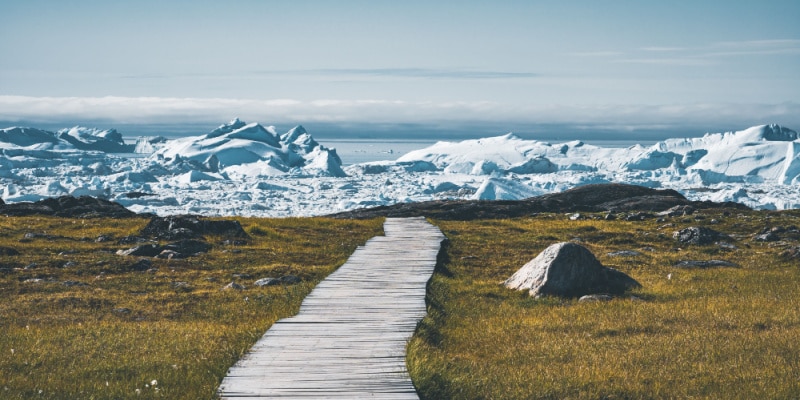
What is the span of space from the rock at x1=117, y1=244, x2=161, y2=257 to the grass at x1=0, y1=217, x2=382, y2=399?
666mm

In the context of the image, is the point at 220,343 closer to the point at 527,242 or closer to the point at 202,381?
the point at 202,381

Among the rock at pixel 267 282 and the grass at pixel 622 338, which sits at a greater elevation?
the grass at pixel 622 338

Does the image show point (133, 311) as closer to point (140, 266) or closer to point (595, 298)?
point (140, 266)

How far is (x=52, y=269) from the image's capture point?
86.4 ft

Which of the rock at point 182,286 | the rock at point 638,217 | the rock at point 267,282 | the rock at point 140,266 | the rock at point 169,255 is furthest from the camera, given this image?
the rock at point 638,217

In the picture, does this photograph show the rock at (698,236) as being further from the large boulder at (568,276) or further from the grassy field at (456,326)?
the large boulder at (568,276)

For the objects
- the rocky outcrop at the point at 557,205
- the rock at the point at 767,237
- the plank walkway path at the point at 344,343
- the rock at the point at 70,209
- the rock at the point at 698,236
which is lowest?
the rocky outcrop at the point at 557,205

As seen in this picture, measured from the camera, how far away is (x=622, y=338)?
15578 mm

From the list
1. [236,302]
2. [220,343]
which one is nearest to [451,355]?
[220,343]

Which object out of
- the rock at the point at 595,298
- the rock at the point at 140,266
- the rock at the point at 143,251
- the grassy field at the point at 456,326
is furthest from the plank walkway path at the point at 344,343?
the rock at the point at 143,251

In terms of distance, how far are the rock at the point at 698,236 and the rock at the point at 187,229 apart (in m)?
19.5

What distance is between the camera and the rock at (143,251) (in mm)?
29812

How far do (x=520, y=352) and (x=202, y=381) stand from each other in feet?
18.6

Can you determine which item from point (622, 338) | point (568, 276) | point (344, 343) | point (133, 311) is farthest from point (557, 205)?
point (344, 343)
